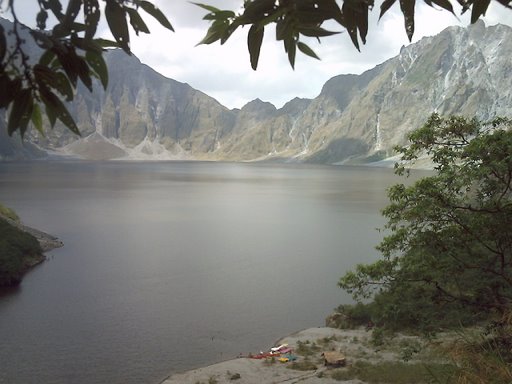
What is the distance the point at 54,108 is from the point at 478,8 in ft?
4.85

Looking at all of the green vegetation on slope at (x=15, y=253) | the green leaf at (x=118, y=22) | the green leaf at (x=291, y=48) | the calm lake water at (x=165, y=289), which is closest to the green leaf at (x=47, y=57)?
the green leaf at (x=118, y=22)

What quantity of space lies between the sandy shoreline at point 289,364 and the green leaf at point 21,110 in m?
19.9

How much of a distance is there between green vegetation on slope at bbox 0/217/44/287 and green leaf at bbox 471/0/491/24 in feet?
112

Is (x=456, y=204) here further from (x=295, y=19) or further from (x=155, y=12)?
(x=155, y=12)

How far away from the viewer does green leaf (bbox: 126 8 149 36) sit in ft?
4.21

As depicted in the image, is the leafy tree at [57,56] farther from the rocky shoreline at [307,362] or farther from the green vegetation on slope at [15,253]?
the green vegetation on slope at [15,253]

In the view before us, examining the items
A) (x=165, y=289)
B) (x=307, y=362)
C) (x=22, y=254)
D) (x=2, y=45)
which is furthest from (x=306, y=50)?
(x=22, y=254)

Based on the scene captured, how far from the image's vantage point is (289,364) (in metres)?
21.7

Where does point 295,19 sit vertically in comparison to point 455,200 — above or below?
above

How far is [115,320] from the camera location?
83.5 ft

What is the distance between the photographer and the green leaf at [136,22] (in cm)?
128

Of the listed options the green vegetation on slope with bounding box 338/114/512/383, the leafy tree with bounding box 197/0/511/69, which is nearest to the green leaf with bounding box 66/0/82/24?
the leafy tree with bounding box 197/0/511/69

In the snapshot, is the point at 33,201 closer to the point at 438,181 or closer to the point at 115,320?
the point at 115,320

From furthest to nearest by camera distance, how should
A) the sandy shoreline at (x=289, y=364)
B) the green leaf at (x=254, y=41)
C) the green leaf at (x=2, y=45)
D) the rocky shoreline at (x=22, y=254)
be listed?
the rocky shoreline at (x=22, y=254), the sandy shoreline at (x=289, y=364), the green leaf at (x=254, y=41), the green leaf at (x=2, y=45)
